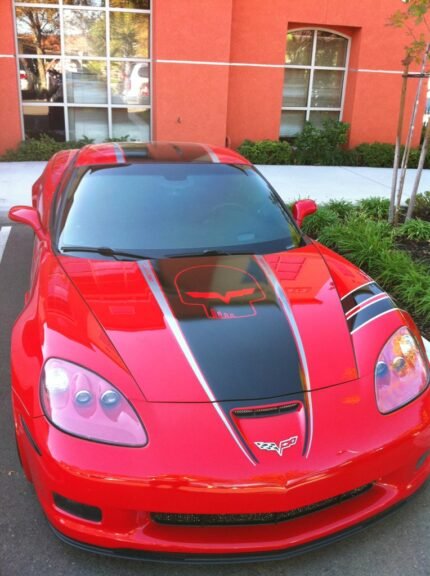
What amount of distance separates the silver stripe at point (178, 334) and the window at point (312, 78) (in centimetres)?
1063

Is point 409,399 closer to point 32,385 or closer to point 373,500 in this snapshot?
point 373,500

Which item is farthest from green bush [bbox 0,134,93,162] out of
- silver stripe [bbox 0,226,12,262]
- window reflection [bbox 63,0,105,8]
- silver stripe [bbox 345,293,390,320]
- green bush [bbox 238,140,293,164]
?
silver stripe [bbox 345,293,390,320]

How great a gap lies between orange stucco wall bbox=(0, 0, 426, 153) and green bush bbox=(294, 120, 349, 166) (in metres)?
0.53

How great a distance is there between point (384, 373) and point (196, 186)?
71.2 inches

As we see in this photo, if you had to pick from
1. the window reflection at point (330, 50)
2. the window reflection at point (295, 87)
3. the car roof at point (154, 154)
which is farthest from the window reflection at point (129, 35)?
the car roof at point (154, 154)

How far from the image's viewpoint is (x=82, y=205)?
3.35 metres

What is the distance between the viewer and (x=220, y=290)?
8.95ft

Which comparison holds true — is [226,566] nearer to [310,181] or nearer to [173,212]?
[173,212]

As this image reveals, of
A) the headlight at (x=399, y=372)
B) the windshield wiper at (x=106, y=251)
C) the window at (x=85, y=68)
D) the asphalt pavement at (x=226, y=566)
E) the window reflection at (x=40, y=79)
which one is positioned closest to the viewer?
the asphalt pavement at (x=226, y=566)

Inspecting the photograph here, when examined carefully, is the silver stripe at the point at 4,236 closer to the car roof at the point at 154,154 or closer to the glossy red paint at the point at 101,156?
the glossy red paint at the point at 101,156

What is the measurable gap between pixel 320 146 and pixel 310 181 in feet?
8.17

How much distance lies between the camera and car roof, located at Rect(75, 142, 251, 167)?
3.75 metres

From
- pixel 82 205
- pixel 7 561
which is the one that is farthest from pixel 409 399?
pixel 82 205

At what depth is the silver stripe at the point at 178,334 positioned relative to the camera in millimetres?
2027
